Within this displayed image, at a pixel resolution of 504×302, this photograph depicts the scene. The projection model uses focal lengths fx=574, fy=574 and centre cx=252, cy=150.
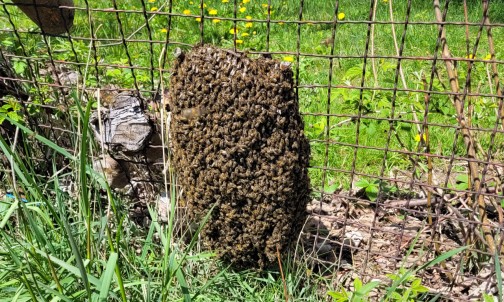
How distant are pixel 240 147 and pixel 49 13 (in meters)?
1.15

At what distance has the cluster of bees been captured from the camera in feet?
7.44

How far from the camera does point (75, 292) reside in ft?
7.16

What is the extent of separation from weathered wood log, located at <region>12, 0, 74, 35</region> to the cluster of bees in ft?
2.21

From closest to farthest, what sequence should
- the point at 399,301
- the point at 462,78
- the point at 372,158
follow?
the point at 399,301, the point at 462,78, the point at 372,158

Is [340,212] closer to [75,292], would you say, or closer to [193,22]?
[75,292]

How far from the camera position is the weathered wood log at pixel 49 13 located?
2613 millimetres

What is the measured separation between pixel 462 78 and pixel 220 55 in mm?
1108

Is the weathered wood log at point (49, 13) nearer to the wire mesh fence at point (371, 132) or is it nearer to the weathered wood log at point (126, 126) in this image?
the wire mesh fence at point (371, 132)

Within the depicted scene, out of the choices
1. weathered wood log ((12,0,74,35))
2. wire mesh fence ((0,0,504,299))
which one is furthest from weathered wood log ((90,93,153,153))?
weathered wood log ((12,0,74,35))

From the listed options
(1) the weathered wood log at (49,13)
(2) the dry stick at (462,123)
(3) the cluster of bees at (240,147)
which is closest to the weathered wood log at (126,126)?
(3) the cluster of bees at (240,147)

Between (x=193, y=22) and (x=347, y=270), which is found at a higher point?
(x=193, y=22)

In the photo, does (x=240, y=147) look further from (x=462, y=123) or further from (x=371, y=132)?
(x=462, y=123)

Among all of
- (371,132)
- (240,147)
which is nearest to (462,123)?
(371,132)

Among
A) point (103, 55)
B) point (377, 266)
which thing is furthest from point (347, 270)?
point (103, 55)
